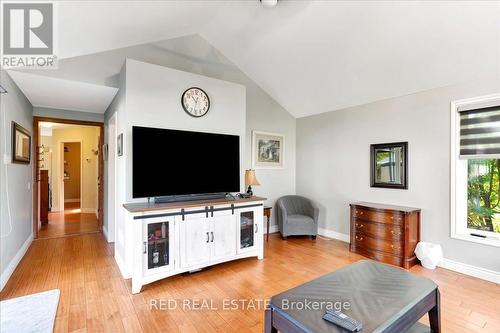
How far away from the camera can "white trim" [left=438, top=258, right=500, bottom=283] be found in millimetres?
2851

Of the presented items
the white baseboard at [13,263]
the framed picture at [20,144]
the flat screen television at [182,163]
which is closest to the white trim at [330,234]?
the flat screen television at [182,163]

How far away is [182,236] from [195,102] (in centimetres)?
175

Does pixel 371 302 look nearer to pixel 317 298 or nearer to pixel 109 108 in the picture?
pixel 317 298

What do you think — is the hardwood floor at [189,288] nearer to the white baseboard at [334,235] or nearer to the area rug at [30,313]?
the area rug at [30,313]

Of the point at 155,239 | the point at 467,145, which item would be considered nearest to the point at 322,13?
the point at 467,145

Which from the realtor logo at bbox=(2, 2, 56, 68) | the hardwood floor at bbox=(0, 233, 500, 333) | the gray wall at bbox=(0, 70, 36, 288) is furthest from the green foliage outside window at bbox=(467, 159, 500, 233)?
the gray wall at bbox=(0, 70, 36, 288)

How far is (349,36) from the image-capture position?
3059 millimetres

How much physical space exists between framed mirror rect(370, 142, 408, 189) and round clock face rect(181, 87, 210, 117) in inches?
106

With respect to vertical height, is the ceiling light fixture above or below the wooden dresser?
above

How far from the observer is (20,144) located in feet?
10.8

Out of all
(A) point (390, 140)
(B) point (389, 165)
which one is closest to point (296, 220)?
(B) point (389, 165)

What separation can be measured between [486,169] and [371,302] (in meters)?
2.70

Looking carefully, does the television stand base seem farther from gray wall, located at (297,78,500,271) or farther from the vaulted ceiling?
gray wall, located at (297,78,500,271)

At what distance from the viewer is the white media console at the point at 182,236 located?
262cm
